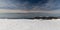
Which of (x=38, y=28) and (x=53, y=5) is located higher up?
(x=53, y=5)

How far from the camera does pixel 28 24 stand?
0.82 meters

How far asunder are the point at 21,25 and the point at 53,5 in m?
0.43

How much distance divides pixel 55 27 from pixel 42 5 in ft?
0.94

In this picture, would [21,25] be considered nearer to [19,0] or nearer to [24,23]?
[24,23]

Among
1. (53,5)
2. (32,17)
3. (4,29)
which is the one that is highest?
(53,5)

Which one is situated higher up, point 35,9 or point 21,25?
point 35,9

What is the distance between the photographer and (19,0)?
0.86 metres

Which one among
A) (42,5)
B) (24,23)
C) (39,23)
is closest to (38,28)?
(39,23)

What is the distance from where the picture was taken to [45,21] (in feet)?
2.70

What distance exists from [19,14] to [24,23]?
0.41 ft

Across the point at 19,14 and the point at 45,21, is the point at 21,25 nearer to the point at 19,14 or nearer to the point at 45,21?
the point at 19,14

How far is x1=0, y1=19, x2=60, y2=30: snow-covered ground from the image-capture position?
797 mm

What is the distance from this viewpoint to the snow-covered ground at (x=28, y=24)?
797mm

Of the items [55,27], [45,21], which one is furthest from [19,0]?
[55,27]
